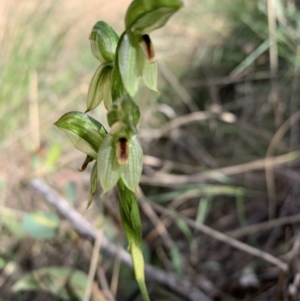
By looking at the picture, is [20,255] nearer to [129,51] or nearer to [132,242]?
[132,242]

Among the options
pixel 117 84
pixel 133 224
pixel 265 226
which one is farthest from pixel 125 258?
pixel 117 84

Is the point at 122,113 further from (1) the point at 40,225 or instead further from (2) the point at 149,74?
(1) the point at 40,225

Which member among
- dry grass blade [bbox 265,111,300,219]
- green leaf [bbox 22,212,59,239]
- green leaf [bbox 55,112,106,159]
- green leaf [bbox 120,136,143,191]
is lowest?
dry grass blade [bbox 265,111,300,219]

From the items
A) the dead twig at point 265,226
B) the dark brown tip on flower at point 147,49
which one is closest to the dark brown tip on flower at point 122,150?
the dark brown tip on flower at point 147,49

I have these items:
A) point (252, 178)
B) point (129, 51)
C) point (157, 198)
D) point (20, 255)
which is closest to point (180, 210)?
point (157, 198)

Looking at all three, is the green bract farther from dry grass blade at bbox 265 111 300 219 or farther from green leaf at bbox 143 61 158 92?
dry grass blade at bbox 265 111 300 219

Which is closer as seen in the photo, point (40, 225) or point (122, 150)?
point (122, 150)

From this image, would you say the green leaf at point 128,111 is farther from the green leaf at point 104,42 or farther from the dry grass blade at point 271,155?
the dry grass blade at point 271,155

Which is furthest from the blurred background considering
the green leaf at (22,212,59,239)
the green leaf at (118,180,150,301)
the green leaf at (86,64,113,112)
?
the green leaf at (86,64,113,112)
